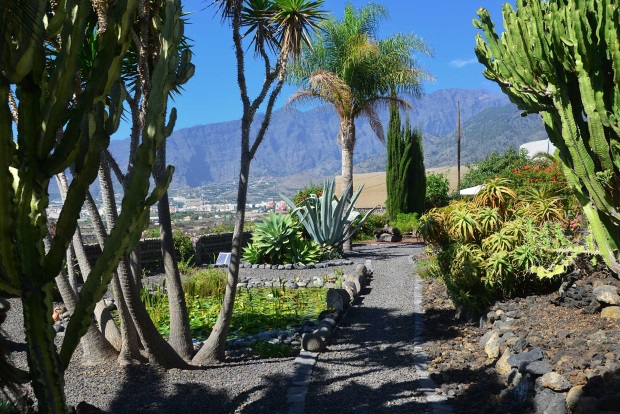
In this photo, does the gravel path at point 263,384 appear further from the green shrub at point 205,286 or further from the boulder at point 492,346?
the green shrub at point 205,286

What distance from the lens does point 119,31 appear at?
2.64 m

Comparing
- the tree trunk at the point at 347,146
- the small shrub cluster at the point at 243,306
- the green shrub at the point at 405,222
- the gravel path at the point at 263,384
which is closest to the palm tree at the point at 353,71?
the tree trunk at the point at 347,146

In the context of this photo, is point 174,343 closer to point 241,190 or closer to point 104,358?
point 104,358

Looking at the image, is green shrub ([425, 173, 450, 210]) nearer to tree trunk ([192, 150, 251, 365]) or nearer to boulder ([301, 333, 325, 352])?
boulder ([301, 333, 325, 352])

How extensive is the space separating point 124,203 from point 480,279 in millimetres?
4732

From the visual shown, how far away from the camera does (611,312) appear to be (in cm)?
477

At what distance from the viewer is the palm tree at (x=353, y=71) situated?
14719 millimetres

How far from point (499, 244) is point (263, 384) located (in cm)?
334

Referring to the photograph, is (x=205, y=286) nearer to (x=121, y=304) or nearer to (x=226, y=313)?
(x=226, y=313)

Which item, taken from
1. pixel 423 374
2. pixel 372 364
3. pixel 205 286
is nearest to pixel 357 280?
pixel 205 286

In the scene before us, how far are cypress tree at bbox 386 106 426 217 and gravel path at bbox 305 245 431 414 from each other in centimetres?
1137

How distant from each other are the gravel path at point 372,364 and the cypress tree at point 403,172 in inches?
448

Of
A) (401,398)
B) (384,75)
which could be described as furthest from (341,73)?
(401,398)

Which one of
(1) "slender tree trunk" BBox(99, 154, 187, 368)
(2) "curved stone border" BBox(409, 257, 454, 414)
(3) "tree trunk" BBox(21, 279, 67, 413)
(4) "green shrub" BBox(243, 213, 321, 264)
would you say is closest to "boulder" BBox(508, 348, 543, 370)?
(2) "curved stone border" BBox(409, 257, 454, 414)
